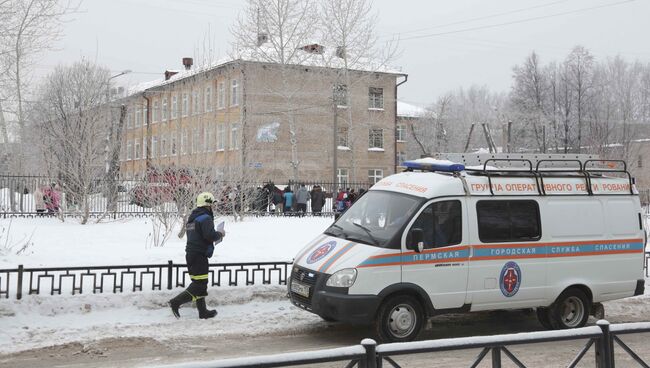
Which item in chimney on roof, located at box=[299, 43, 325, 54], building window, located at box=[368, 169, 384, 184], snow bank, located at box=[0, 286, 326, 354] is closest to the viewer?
snow bank, located at box=[0, 286, 326, 354]

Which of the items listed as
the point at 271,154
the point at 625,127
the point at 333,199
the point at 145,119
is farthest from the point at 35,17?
the point at 625,127

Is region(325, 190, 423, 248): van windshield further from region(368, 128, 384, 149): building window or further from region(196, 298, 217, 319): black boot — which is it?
region(368, 128, 384, 149): building window

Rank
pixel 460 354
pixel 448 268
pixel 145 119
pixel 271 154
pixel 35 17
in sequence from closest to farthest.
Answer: pixel 460 354 → pixel 448 268 → pixel 35 17 → pixel 271 154 → pixel 145 119

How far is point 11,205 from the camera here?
23.2 meters

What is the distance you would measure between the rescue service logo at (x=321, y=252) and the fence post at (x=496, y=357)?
403 centimetres

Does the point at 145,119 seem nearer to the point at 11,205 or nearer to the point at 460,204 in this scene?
the point at 11,205

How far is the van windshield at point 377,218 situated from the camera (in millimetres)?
8180

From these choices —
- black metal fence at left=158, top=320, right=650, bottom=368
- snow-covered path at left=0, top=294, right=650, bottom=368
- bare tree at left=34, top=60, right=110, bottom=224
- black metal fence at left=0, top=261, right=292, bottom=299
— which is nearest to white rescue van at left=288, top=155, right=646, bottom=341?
snow-covered path at left=0, top=294, right=650, bottom=368

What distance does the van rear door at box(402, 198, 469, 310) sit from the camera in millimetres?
8086

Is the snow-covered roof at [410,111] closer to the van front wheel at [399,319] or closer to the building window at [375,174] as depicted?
the building window at [375,174]

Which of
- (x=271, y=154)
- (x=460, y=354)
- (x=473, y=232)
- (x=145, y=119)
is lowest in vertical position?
(x=460, y=354)

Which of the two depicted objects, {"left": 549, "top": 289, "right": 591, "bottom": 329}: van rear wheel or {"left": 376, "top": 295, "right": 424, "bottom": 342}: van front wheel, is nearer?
{"left": 376, "top": 295, "right": 424, "bottom": 342}: van front wheel

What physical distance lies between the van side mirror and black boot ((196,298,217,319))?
3180 mm

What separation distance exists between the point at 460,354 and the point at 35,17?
13.8 meters
